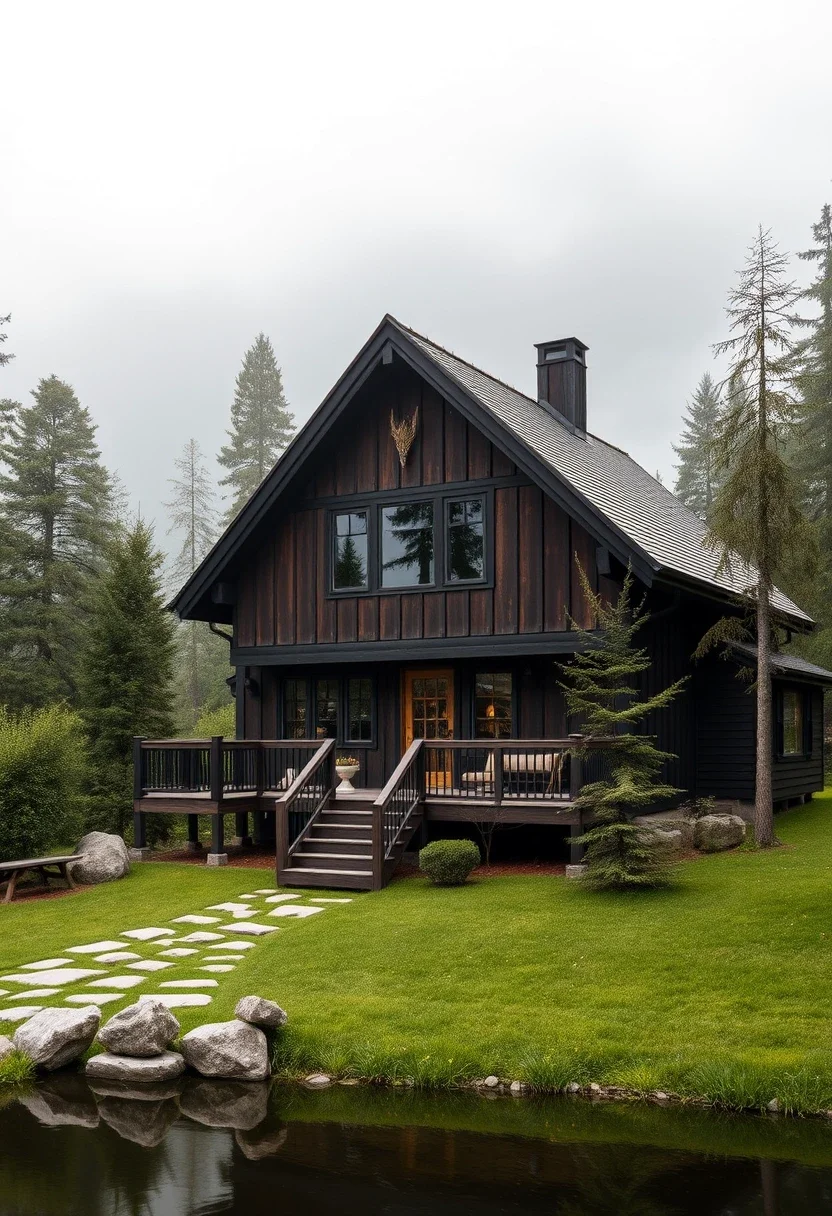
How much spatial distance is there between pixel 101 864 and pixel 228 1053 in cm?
863

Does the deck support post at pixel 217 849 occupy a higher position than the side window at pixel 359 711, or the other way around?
the side window at pixel 359 711

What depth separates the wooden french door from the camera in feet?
59.7

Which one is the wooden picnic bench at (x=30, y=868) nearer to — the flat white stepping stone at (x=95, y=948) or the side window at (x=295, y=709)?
the flat white stepping stone at (x=95, y=948)

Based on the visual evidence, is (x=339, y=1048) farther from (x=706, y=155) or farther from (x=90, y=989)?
(x=706, y=155)

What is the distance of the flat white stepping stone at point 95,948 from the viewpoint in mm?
11375

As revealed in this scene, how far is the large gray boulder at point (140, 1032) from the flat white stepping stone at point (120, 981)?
1.50 meters

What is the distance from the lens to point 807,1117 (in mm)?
7305

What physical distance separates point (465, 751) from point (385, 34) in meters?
13.4

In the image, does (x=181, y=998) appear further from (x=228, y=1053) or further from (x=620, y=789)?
(x=620, y=789)

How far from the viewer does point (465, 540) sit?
17.4 m

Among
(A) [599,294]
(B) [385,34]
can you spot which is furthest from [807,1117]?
(A) [599,294]

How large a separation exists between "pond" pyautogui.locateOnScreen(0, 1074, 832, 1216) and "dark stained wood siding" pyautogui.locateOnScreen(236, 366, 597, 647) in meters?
9.22

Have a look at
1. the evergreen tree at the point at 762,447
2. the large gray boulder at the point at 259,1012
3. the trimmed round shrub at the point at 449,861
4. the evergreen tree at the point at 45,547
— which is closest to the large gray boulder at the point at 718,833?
the evergreen tree at the point at 762,447

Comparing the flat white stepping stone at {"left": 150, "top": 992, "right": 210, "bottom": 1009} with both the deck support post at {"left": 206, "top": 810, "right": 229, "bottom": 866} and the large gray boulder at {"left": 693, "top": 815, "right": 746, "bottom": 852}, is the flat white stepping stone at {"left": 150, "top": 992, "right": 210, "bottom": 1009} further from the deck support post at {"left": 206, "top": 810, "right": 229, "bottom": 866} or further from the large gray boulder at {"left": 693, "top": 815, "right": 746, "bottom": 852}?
the large gray boulder at {"left": 693, "top": 815, "right": 746, "bottom": 852}
